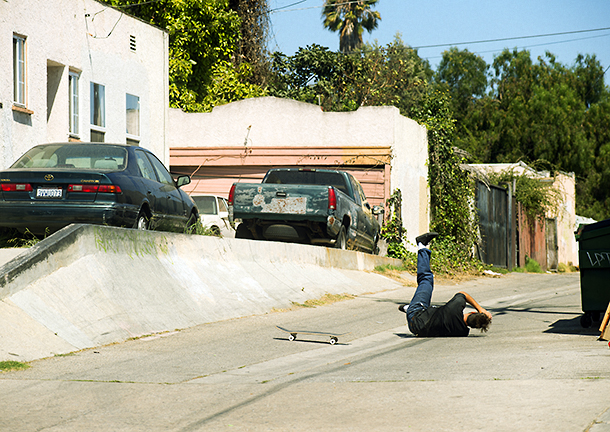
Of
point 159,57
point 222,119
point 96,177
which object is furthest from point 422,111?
point 96,177

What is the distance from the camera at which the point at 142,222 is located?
1067 cm

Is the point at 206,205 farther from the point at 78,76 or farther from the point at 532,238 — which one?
the point at 532,238

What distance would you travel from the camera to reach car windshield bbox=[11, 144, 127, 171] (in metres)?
10.5

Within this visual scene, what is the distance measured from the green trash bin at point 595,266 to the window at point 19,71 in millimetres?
11680

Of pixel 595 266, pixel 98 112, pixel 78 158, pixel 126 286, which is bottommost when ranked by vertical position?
pixel 126 286

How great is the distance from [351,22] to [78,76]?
3230 centimetres

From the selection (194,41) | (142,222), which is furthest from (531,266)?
(142,222)

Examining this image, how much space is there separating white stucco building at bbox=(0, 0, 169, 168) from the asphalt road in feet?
27.8

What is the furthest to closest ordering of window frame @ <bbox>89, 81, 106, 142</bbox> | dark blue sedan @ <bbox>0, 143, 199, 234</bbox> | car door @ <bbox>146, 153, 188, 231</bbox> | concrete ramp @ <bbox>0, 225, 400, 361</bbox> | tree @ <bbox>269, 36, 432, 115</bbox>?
tree @ <bbox>269, 36, 432, 115</bbox>, window frame @ <bbox>89, 81, 106, 142</bbox>, car door @ <bbox>146, 153, 188, 231</bbox>, dark blue sedan @ <bbox>0, 143, 199, 234</bbox>, concrete ramp @ <bbox>0, 225, 400, 361</bbox>

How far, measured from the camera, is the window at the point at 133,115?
64.3 ft

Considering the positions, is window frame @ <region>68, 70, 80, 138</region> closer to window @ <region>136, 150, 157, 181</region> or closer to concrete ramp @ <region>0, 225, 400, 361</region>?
window @ <region>136, 150, 157, 181</region>

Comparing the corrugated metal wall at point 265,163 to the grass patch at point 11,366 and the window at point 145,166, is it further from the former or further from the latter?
the grass patch at point 11,366

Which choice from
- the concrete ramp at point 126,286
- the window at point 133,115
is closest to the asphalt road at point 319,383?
the concrete ramp at point 126,286

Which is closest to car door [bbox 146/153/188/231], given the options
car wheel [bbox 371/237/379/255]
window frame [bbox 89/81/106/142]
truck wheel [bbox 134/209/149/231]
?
truck wheel [bbox 134/209/149/231]
